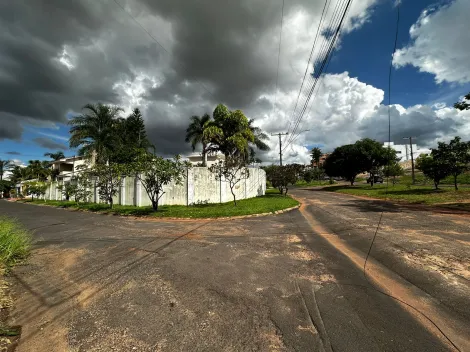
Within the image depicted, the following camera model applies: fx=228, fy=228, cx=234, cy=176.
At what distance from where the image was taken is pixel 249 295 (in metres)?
3.53

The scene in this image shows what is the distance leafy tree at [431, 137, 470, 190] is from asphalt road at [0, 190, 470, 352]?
18467 millimetres

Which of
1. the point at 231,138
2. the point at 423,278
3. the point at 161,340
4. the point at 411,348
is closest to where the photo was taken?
the point at 411,348

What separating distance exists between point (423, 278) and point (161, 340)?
4373mm

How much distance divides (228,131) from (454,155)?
2008cm

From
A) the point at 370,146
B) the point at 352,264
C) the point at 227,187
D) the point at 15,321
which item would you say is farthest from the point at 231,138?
the point at 370,146

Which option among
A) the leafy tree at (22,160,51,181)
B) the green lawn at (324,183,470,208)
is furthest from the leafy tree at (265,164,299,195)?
the leafy tree at (22,160,51,181)

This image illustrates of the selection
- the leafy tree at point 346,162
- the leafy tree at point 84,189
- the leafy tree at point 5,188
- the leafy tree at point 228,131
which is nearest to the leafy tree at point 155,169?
the leafy tree at point 228,131

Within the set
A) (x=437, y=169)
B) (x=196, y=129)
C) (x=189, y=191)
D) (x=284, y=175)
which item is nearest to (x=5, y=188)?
(x=196, y=129)

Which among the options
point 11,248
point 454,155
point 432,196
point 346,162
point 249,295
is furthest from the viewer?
point 346,162

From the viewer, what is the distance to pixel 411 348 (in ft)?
7.84

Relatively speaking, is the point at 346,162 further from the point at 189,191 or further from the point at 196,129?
the point at 189,191

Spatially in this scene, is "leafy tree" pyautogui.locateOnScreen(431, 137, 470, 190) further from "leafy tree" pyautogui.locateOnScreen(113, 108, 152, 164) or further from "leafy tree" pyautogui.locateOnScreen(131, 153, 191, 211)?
"leafy tree" pyautogui.locateOnScreen(113, 108, 152, 164)

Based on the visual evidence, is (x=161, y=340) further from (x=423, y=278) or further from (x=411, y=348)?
(x=423, y=278)

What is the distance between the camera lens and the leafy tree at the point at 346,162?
36.8 metres
